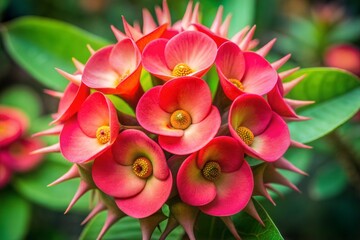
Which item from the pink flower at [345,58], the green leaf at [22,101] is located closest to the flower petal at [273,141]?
the pink flower at [345,58]

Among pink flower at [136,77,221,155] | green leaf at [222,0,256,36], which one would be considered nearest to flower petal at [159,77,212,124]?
pink flower at [136,77,221,155]

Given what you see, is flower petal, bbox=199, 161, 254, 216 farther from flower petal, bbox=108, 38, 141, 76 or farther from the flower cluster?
flower petal, bbox=108, 38, 141, 76

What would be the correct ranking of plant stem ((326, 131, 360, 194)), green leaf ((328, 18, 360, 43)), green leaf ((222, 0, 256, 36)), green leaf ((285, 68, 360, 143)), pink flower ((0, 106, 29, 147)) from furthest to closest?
green leaf ((328, 18, 360, 43))
plant stem ((326, 131, 360, 194))
pink flower ((0, 106, 29, 147))
green leaf ((222, 0, 256, 36))
green leaf ((285, 68, 360, 143))

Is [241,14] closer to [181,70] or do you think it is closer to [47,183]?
[181,70]

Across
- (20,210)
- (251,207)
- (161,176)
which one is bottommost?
(20,210)

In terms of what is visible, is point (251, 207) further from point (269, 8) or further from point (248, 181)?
point (269, 8)

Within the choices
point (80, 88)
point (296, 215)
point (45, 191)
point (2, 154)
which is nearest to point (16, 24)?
point (2, 154)
